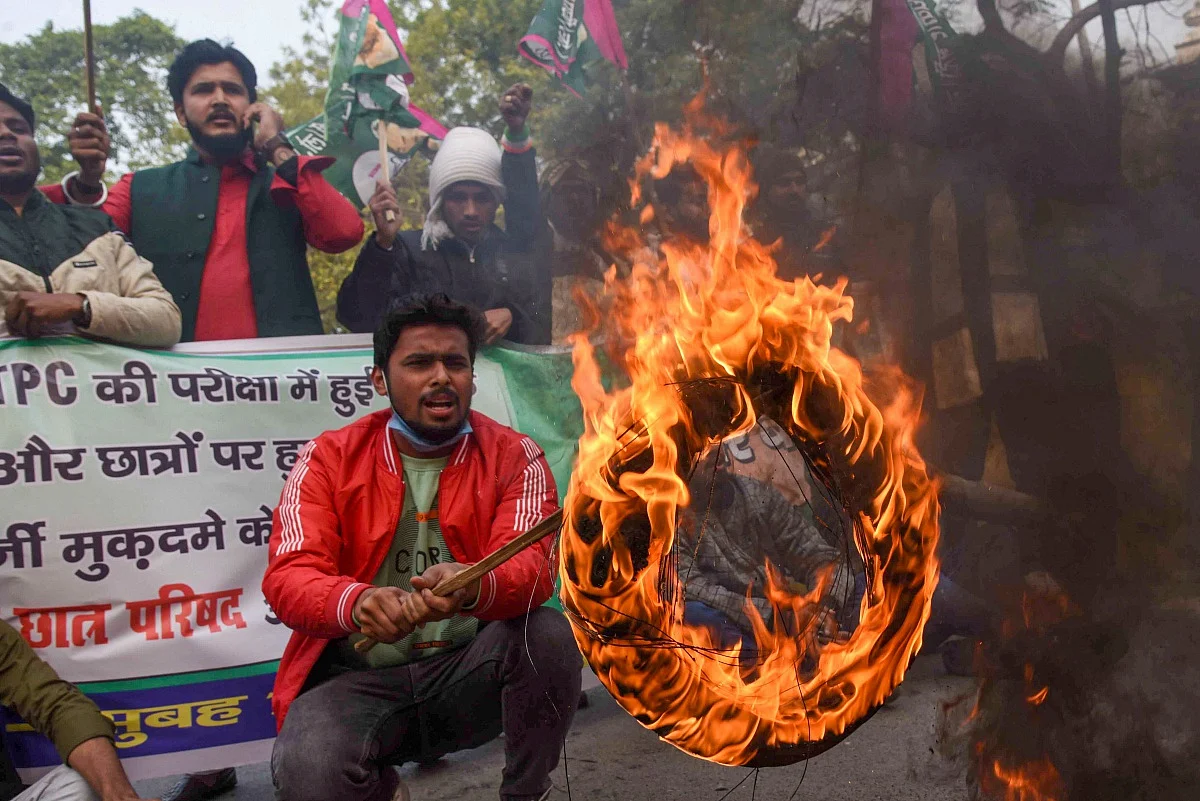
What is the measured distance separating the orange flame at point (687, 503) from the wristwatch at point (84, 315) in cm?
230

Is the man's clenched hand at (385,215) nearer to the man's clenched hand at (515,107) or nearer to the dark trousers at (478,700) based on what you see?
the man's clenched hand at (515,107)

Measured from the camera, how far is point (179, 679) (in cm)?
371

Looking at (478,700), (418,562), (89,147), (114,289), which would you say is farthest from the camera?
(89,147)

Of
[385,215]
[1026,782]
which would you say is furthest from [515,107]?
[1026,782]

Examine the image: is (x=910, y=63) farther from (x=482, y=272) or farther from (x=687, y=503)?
(x=687, y=503)

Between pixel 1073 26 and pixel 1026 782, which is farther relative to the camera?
pixel 1073 26

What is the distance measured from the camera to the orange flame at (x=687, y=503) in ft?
8.17

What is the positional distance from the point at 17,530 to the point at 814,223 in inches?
147

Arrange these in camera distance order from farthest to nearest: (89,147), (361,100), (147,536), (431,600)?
(361,100), (89,147), (147,536), (431,600)

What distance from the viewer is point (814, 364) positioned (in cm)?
266

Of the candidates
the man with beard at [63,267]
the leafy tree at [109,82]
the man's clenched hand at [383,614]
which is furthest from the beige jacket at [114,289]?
the leafy tree at [109,82]

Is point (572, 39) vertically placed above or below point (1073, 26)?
above

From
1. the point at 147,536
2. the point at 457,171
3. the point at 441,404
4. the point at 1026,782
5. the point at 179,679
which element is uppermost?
the point at 457,171

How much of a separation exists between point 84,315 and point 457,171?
2.05 meters
